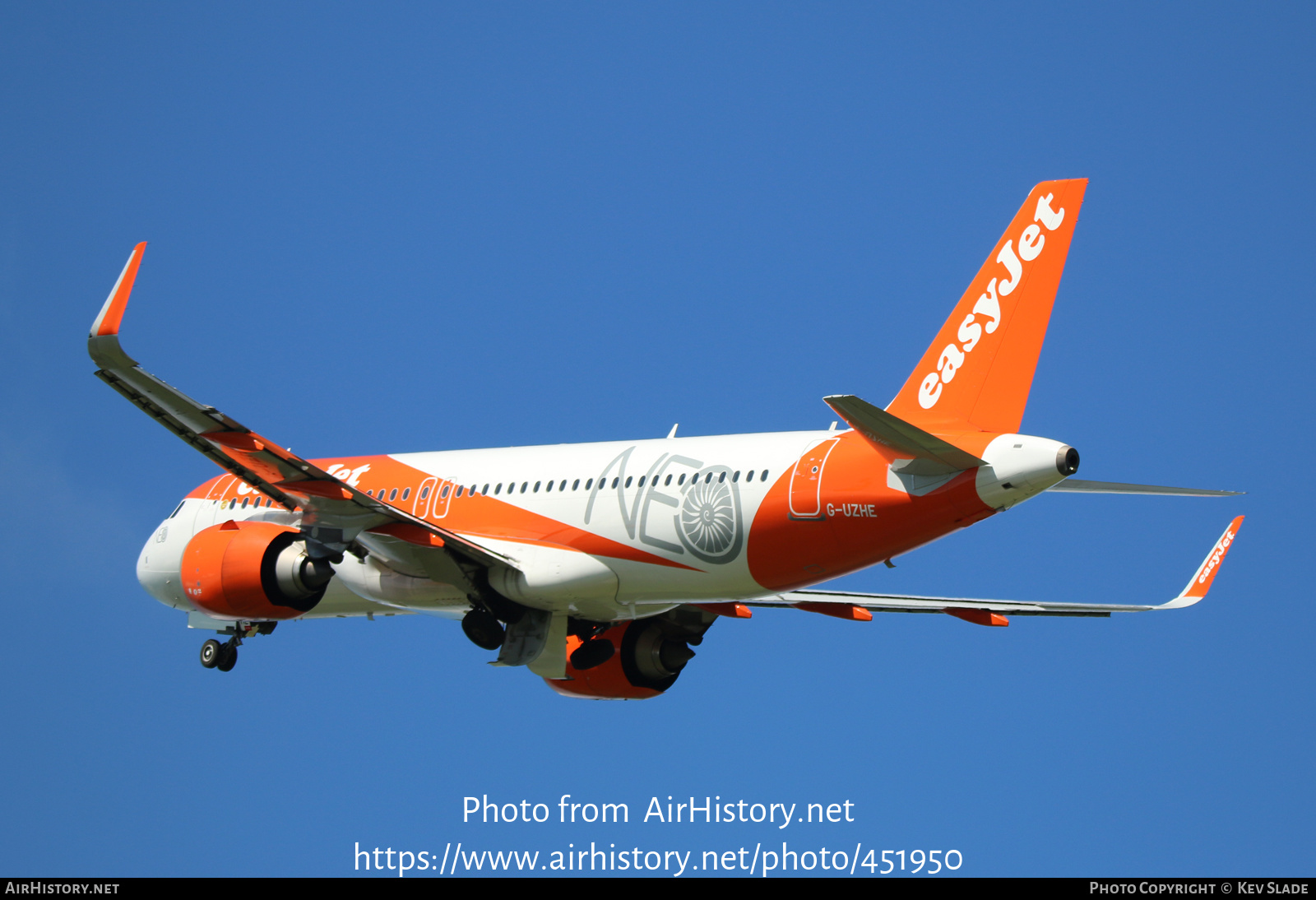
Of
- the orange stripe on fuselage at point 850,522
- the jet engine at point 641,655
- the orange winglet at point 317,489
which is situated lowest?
the orange winglet at point 317,489

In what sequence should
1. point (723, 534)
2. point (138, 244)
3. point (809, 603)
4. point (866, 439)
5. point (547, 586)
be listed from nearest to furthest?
1. point (138, 244)
2. point (866, 439)
3. point (723, 534)
4. point (547, 586)
5. point (809, 603)

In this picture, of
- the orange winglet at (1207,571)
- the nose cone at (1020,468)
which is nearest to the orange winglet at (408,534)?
the nose cone at (1020,468)

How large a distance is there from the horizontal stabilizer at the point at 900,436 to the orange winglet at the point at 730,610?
346 inches

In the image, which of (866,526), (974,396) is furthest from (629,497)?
(974,396)

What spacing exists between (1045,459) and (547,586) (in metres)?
9.49

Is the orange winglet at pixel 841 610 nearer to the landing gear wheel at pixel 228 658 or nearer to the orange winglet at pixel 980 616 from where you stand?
the orange winglet at pixel 980 616

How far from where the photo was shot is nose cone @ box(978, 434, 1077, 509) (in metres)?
22.7

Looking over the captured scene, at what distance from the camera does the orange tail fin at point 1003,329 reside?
23.7 metres

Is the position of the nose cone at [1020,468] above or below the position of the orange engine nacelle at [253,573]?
above

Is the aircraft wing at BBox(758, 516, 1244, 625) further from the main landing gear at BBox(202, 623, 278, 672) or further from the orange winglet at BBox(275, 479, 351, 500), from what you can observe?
the main landing gear at BBox(202, 623, 278, 672)

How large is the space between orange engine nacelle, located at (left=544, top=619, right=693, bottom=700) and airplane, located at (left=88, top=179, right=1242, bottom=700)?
0.05m

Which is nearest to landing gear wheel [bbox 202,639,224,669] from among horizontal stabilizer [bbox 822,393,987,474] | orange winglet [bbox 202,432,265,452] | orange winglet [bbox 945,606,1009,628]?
orange winglet [bbox 202,432,265,452]

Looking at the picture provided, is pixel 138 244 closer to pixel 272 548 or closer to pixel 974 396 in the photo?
pixel 272 548

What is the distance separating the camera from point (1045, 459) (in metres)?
22.7
